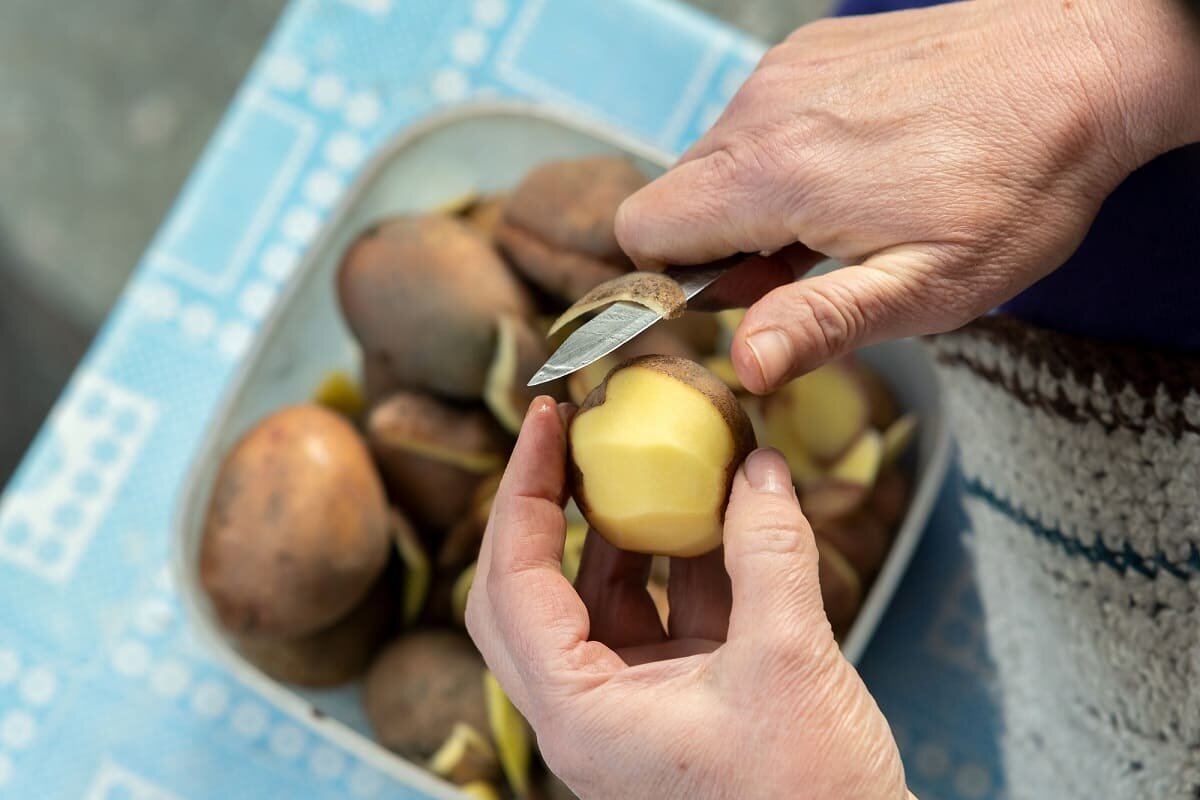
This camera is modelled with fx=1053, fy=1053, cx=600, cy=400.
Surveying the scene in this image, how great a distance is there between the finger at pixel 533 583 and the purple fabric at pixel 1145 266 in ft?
1.20

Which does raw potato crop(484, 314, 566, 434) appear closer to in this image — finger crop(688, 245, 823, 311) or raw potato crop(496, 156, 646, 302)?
raw potato crop(496, 156, 646, 302)

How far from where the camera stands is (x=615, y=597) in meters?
0.65

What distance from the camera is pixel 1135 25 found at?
0.55 m

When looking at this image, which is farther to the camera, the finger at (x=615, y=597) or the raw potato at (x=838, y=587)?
the raw potato at (x=838, y=587)

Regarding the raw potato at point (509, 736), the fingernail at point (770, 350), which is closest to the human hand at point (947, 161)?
the fingernail at point (770, 350)

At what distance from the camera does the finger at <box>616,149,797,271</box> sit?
0.60 meters

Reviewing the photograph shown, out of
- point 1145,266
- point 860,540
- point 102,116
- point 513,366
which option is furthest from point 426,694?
point 102,116

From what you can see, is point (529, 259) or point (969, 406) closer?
point (969, 406)

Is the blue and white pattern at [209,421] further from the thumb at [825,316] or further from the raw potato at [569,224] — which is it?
the thumb at [825,316]

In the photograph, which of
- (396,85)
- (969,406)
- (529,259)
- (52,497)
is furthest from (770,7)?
(52,497)

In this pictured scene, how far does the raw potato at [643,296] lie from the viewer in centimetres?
56

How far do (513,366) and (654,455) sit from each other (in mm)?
310

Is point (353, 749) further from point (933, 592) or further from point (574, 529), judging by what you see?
point (933, 592)

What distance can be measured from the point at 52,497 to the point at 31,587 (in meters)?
0.09
